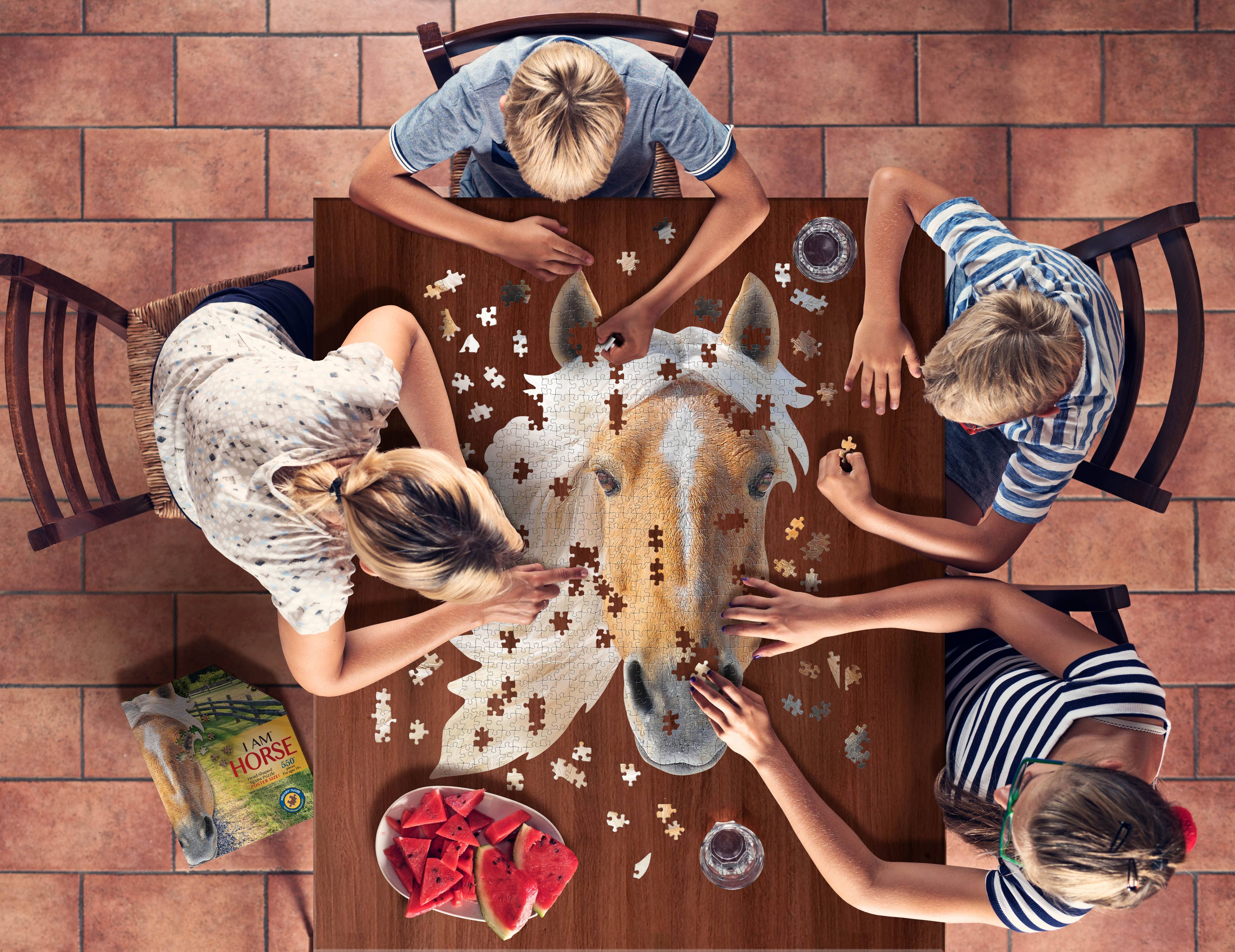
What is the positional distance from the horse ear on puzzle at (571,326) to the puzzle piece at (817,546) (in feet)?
2.32

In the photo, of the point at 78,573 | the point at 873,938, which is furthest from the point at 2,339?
the point at 873,938

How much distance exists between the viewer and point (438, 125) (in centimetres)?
186

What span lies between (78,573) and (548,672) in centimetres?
203

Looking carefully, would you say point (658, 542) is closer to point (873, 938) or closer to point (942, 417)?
point (942, 417)

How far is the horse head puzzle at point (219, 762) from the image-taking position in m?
2.39

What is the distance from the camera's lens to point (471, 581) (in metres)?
1.50

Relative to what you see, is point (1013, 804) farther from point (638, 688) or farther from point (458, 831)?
point (458, 831)

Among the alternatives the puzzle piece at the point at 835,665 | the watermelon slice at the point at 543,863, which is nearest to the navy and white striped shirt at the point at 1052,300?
the puzzle piece at the point at 835,665

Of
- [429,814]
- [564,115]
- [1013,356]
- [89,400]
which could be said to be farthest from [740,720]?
[89,400]

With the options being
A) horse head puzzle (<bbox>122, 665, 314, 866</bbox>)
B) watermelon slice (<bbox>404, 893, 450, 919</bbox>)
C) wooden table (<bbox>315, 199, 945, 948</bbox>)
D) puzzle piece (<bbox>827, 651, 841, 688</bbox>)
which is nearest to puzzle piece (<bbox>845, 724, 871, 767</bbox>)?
wooden table (<bbox>315, 199, 945, 948</bbox>)

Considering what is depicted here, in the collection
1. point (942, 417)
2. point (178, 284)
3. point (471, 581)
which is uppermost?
point (178, 284)

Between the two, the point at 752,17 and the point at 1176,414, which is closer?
the point at 1176,414

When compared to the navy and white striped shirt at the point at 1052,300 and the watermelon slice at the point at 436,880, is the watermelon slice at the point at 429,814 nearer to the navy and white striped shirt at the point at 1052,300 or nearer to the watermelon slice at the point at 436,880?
the watermelon slice at the point at 436,880

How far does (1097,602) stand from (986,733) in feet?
1.62
